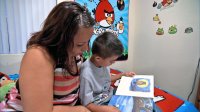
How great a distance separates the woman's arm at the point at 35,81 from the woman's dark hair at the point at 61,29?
0.13 ft

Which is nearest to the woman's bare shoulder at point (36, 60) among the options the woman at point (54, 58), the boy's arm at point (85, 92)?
the woman at point (54, 58)

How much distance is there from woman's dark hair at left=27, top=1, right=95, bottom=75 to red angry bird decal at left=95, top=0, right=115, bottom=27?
62.9 inches

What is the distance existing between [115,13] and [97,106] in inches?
62.0

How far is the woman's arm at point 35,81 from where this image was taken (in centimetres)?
61

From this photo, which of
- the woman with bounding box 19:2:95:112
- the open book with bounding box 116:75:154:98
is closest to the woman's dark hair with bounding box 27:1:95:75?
the woman with bounding box 19:2:95:112

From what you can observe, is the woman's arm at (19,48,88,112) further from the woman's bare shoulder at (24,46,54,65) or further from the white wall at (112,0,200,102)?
the white wall at (112,0,200,102)

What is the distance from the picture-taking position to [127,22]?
2.40 m

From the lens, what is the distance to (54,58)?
0.68 m

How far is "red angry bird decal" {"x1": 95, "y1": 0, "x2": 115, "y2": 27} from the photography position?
88.7 inches

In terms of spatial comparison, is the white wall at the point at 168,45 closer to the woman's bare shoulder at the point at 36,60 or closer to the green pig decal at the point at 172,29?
the green pig decal at the point at 172,29

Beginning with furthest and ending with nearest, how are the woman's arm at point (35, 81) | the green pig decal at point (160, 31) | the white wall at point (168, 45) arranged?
1. the green pig decal at point (160, 31)
2. the white wall at point (168, 45)
3. the woman's arm at point (35, 81)

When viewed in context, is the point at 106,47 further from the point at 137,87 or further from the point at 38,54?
the point at 38,54

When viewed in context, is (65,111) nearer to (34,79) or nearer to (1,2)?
(34,79)

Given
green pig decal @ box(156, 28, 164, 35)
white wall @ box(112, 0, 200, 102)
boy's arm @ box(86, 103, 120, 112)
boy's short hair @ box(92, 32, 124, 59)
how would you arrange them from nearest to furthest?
boy's arm @ box(86, 103, 120, 112)
boy's short hair @ box(92, 32, 124, 59)
white wall @ box(112, 0, 200, 102)
green pig decal @ box(156, 28, 164, 35)
